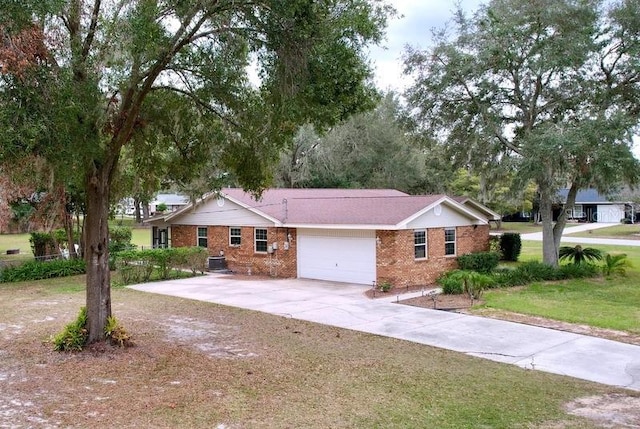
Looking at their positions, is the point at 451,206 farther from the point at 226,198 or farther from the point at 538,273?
the point at 226,198

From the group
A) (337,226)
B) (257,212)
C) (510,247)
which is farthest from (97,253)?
(510,247)

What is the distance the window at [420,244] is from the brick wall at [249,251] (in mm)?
4653

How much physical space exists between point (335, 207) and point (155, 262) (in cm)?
696

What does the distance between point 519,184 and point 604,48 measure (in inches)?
214

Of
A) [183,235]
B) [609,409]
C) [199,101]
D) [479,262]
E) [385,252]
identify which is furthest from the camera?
[183,235]

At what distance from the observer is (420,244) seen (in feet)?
61.0

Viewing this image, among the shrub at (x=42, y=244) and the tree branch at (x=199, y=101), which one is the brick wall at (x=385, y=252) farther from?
the tree branch at (x=199, y=101)

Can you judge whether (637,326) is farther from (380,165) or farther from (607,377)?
(380,165)

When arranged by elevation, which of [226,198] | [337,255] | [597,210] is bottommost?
[337,255]

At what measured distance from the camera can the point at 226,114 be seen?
10.4m

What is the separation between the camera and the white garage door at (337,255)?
60.1 feet

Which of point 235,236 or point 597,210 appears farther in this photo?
point 597,210

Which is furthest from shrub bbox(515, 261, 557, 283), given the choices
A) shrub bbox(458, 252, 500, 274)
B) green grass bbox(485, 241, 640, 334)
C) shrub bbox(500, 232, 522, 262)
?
shrub bbox(500, 232, 522, 262)

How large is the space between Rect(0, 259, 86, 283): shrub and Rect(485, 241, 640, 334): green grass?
15.4 metres
